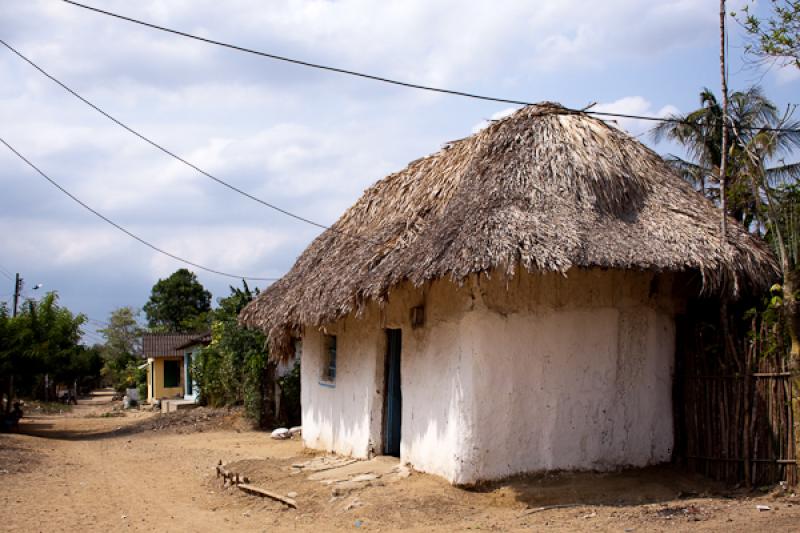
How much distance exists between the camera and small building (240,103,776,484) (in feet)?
28.6

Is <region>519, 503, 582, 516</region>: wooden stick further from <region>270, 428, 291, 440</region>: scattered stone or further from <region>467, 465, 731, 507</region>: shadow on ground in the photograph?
<region>270, 428, 291, 440</region>: scattered stone

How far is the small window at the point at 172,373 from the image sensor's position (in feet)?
109

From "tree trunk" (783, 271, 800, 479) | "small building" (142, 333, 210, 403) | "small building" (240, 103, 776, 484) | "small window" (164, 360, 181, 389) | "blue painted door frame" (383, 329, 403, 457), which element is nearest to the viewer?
"tree trunk" (783, 271, 800, 479)

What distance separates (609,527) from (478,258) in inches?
112

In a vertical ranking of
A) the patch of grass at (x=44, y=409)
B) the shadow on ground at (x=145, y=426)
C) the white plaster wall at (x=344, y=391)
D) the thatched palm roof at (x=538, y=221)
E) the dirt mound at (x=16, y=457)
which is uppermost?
the thatched palm roof at (x=538, y=221)

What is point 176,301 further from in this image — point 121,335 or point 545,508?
point 545,508

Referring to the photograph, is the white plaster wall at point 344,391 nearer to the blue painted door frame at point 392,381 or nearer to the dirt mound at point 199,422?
the blue painted door frame at point 392,381

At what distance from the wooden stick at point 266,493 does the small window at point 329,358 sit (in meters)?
2.82

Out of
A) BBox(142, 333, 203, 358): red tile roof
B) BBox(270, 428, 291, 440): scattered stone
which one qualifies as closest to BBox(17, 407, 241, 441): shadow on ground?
BBox(270, 428, 291, 440): scattered stone

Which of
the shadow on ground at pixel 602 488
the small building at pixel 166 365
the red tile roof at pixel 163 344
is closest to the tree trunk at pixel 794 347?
the shadow on ground at pixel 602 488

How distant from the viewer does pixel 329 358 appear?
1285 centimetres

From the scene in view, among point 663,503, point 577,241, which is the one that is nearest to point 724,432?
point 663,503

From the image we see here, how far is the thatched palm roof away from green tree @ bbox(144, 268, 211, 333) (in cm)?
4098

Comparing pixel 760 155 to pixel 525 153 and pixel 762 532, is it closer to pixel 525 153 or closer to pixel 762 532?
pixel 525 153
